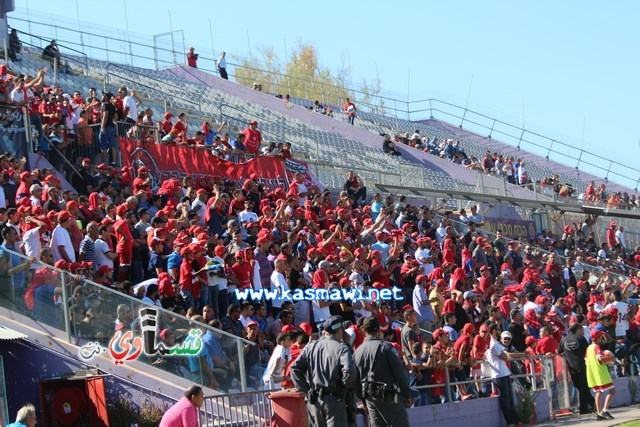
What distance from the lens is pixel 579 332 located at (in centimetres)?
1902

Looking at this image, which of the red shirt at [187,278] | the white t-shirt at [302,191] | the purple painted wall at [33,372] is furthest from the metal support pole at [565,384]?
the white t-shirt at [302,191]

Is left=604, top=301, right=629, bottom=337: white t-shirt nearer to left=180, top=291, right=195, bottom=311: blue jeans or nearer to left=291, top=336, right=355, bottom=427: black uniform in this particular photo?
left=180, top=291, right=195, bottom=311: blue jeans

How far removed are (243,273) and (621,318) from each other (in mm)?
8614

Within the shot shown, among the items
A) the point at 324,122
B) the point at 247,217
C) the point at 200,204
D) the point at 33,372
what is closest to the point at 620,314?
the point at 247,217

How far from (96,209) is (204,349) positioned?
483 centimetres

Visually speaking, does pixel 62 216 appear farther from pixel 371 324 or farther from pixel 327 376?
pixel 327 376

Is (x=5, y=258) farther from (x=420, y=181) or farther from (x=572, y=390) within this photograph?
(x=420, y=181)

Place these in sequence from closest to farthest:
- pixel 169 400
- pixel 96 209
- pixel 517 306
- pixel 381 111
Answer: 1. pixel 169 400
2. pixel 96 209
3. pixel 517 306
4. pixel 381 111

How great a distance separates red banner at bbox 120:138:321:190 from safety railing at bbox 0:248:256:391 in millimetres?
7733

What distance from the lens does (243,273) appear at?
722 inches

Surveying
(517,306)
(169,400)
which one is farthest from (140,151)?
(169,400)

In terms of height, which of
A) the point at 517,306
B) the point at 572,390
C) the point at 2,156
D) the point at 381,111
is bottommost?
the point at 572,390

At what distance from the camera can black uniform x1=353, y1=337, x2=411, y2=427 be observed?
1212 cm

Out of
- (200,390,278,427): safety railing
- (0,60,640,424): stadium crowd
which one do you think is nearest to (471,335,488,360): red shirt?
(0,60,640,424): stadium crowd
